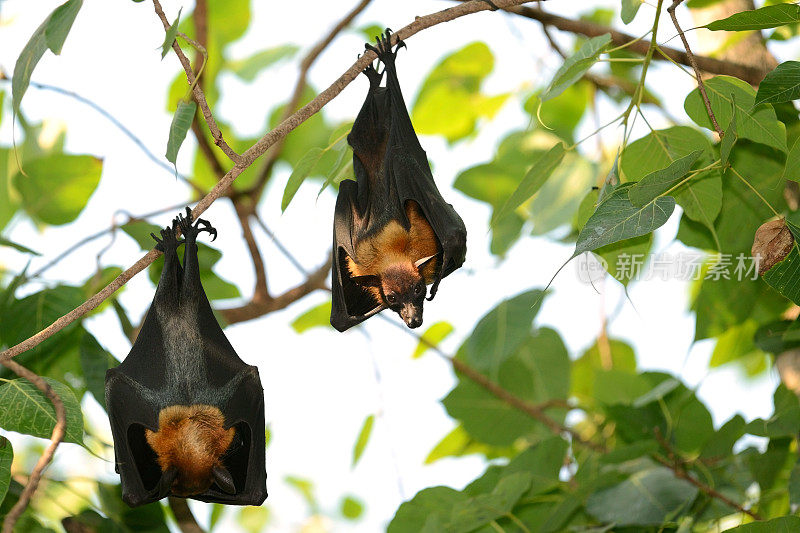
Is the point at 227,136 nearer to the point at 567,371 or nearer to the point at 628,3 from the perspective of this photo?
the point at 567,371

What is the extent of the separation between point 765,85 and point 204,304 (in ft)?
7.59

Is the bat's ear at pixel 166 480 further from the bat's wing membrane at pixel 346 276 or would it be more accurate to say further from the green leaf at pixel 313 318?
the green leaf at pixel 313 318

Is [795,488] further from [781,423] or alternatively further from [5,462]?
[5,462]

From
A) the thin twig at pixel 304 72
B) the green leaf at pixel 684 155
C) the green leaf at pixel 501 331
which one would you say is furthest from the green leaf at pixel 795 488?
the thin twig at pixel 304 72

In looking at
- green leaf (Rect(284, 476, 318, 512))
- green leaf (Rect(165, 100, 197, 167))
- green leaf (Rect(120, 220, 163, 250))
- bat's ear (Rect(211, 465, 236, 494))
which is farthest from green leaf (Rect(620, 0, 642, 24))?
green leaf (Rect(284, 476, 318, 512))

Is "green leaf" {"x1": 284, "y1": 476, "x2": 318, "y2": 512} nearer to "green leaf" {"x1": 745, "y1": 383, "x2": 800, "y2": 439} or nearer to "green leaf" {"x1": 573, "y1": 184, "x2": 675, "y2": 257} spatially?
"green leaf" {"x1": 745, "y1": 383, "x2": 800, "y2": 439}

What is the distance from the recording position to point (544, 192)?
418cm

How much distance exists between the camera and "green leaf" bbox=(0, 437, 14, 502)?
8.35 ft

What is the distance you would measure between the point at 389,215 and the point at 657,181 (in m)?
1.41

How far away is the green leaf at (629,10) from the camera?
8.87 ft

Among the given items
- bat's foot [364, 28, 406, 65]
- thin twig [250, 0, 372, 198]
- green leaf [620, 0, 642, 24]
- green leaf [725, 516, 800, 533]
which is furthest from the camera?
thin twig [250, 0, 372, 198]

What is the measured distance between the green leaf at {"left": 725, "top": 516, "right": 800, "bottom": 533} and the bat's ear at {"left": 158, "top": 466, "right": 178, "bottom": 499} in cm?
225

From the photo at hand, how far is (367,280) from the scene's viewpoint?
11.9 feet

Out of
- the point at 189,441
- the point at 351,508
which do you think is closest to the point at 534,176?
the point at 189,441
